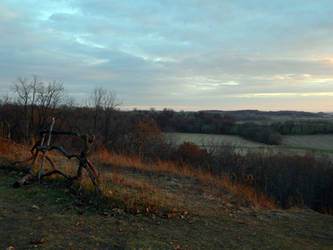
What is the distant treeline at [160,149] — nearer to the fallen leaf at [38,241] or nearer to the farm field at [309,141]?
the fallen leaf at [38,241]

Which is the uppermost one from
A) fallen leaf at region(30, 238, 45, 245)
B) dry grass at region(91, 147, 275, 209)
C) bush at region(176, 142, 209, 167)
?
fallen leaf at region(30, 238, 45, 245)

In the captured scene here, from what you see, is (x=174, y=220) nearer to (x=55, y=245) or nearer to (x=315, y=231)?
(x=55, y=245)

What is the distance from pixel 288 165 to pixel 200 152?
7696 millimetres

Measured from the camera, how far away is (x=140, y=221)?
3986 mm

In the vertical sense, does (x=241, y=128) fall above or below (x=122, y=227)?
above

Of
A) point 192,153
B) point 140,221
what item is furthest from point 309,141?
point 140,221

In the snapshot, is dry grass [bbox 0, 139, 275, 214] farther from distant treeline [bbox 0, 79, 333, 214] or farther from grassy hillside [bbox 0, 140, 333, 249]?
distant treeline [bbox 0, 79, 333, 214]

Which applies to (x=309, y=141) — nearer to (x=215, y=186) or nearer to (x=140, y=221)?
(x=215, y=186)

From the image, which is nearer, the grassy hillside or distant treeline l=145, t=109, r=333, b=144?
the grassy hillside

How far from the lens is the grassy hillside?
3.19 metres

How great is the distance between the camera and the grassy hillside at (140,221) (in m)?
3.19

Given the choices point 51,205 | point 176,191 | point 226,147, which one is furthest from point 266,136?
point 51,205

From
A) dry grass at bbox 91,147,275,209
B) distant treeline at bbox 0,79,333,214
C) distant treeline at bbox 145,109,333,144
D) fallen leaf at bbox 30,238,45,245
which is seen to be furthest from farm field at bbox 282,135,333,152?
fallen leaf at bbox 30,238,45,245

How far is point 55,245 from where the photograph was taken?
288 centimetres
